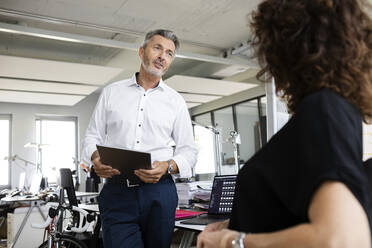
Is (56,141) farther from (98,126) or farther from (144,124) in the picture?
(144,124)

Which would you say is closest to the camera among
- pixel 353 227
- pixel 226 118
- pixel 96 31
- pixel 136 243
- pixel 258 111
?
pixel 353 227

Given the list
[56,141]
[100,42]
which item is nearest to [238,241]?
[100,42]

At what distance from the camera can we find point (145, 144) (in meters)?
1.76

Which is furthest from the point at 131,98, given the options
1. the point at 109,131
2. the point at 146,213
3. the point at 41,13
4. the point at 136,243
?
the point at 41,13

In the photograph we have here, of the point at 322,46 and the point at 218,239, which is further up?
the point at 322,46

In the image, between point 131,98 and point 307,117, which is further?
point 131,98

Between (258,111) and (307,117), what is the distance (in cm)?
832

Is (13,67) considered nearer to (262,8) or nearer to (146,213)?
(146,213)

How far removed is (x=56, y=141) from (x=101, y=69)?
4110 millimetres

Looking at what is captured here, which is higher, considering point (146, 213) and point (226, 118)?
point (226, 118)

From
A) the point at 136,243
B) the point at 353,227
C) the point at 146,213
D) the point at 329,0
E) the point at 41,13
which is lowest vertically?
the point at 136,243

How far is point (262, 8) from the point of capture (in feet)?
2.37

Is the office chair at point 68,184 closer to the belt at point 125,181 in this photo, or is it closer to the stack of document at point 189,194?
the stack of document at point 189,194

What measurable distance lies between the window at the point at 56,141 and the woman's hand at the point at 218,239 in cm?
899
